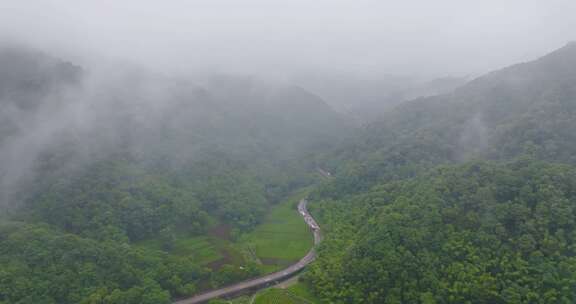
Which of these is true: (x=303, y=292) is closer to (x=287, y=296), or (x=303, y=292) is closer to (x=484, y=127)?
(x=287, y=296)

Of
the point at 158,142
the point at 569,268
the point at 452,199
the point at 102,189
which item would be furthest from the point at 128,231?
the point at 569,268

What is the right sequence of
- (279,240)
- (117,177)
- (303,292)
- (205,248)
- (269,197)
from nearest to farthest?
1. (303,292)
2. (205,248)
3. (279,240)
4. (117,177)
5. (269,197)

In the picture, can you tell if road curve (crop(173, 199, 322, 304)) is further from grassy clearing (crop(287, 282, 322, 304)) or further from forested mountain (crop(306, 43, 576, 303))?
forested mountain (crop(306, 43, 576, 303))

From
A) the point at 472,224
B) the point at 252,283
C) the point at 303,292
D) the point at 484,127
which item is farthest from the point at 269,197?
the point at 472,224

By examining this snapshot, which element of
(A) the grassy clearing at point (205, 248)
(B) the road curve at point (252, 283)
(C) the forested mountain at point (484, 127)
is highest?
(C) the forested mountain at point (484, 127)

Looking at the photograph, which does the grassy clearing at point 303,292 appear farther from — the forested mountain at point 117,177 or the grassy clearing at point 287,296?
the forested mountain at point 117,177

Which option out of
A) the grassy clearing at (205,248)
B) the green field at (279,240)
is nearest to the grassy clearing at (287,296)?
the green field at (279,240)

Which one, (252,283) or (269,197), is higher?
(269,197)
